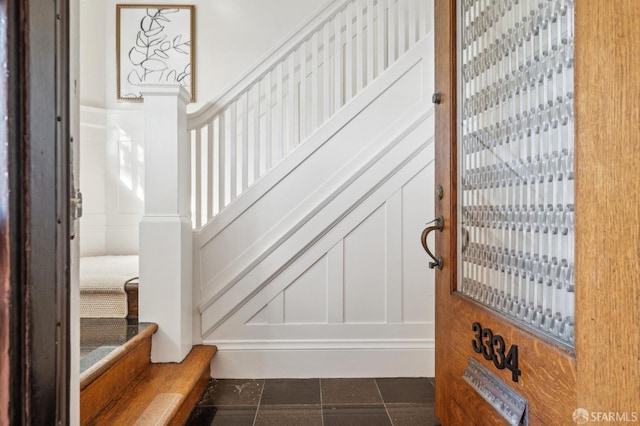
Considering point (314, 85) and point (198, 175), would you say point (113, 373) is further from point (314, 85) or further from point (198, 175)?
point (314, 85)

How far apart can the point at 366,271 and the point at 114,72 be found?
250 cm

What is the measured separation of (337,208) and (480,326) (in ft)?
3.64

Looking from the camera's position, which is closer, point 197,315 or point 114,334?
point 114,334

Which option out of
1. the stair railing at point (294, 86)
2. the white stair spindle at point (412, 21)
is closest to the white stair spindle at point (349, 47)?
the stair railing at point (294, 86)

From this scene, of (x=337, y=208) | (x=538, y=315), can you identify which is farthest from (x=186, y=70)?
(x=538, y=315)

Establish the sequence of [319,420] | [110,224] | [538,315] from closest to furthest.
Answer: [538,315] → [319,420] → [110,224]

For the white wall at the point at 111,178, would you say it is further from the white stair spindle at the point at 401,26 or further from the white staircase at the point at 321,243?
the white stair spindle at the point at 401,26

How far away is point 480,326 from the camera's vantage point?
0.98 metres

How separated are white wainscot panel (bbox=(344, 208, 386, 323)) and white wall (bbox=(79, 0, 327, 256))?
169 centimetres

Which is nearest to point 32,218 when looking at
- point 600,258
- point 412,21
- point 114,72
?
point 600,258

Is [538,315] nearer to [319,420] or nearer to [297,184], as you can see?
[319,420]

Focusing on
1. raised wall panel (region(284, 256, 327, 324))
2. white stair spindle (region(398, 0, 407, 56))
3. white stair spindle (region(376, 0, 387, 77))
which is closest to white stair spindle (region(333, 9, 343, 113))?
white stair spindle (region(376, 0, 387, 77))

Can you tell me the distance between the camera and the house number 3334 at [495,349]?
2.74ft

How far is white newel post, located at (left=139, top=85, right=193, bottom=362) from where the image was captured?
5.64ft
